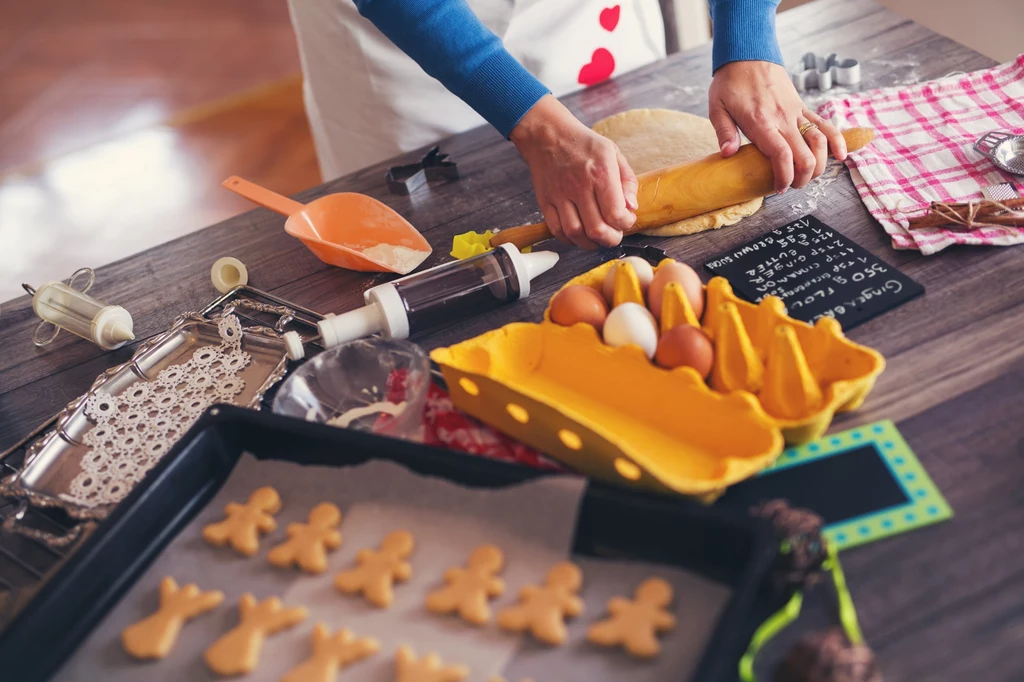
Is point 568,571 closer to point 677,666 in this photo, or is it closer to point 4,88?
point 677,666

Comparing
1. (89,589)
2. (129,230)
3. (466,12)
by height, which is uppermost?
(466,12)

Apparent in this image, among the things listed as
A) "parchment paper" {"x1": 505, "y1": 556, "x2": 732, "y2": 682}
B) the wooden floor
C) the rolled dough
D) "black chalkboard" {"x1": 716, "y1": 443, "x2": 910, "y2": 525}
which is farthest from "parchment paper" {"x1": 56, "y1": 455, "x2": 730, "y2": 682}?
the wooden floor

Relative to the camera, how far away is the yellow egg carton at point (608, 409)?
695 mm

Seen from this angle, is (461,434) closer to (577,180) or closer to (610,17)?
(577,180)

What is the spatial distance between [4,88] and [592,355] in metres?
3.93

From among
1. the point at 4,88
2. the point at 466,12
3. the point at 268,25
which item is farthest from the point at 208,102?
the point at 466,12

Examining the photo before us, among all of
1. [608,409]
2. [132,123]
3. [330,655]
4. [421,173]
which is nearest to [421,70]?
[421,173]

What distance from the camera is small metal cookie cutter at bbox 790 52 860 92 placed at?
1254mm

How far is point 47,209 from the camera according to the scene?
297cm

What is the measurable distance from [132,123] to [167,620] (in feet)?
10.4

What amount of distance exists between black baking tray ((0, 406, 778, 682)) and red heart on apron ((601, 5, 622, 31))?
0.96 metres

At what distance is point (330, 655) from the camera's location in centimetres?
64

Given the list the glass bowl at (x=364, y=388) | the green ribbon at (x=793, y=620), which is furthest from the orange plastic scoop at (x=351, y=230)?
the green ribbon at (x=793, y=620)

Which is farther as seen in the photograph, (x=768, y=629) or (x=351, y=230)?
(x=351, y=230)
